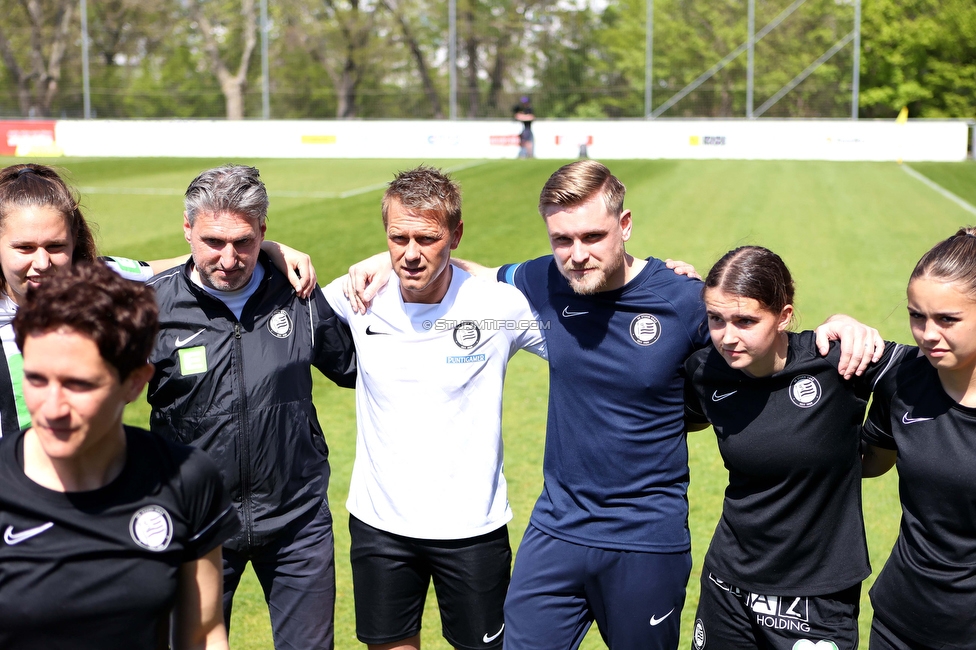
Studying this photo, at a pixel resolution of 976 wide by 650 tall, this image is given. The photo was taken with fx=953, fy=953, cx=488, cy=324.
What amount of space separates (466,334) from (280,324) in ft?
2.44

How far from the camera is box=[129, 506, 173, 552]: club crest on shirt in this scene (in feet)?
7.69

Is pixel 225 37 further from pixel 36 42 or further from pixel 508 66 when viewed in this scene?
pixel 508 66

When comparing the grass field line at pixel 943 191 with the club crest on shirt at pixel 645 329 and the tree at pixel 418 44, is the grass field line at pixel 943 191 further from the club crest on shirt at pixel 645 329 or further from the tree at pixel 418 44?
the club crest on shirt at pixel 645 329

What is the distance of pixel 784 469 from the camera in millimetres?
3355

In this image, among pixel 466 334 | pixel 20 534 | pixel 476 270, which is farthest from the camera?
pixel 476 270

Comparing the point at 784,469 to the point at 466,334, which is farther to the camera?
the point at 466,334

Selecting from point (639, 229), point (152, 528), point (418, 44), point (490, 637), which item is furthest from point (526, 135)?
point (152, 528)

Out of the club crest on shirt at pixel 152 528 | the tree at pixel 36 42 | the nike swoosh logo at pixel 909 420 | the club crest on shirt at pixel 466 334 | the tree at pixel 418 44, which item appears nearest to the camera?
the club crest on shirt at pixel 152 528

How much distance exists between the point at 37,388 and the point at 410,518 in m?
1.77

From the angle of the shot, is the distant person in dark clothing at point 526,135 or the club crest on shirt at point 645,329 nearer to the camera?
the club crest on shirt at point 645,329

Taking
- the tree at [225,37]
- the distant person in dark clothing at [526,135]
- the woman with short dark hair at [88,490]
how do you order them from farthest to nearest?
the tree at [225,37] < the distant person in dark clothing at [526,135] < the woman with short dark hair at [88,490]

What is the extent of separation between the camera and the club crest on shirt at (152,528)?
2344 mm

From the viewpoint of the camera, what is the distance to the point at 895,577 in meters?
3.17

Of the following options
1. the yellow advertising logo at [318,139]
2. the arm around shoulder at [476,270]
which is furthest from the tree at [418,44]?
the arm around shoulder at [476,270]
